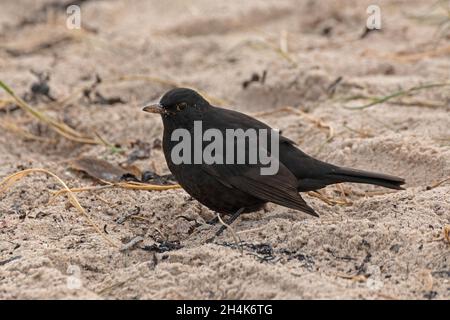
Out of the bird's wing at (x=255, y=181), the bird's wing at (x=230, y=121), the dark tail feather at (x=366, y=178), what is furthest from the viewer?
the bird's wing at (x=230, y=121)

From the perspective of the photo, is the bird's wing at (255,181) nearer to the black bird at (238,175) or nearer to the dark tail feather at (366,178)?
the black bird at (238,175)

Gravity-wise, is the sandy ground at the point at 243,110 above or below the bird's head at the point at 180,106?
below

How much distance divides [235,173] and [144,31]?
4.16m

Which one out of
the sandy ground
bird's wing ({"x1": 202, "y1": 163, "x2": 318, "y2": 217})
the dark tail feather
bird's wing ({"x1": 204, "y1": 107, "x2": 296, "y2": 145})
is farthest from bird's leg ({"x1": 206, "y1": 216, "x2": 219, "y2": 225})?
the dark tail feather

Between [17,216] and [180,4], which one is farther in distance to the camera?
[180,4]

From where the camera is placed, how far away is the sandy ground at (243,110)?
12.3 ft

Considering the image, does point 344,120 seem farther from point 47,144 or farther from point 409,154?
point 47,144

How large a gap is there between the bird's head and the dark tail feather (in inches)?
32.8

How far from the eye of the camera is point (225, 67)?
24.1 ft

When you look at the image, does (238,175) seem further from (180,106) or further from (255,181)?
(180,106)

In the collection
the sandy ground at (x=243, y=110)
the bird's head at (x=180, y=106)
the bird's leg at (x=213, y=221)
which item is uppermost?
the bird's head at (x=180, y=106)

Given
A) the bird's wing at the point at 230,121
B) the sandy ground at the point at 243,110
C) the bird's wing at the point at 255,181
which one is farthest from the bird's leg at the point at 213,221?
the bird's wing at the point at 230,121

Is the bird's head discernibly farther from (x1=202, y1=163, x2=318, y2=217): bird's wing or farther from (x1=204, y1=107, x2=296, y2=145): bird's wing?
(x1=202, y1=163, x2=318, y2=217): bird's wing

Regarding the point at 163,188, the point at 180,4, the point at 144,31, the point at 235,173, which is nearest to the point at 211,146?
the point at 235,173
